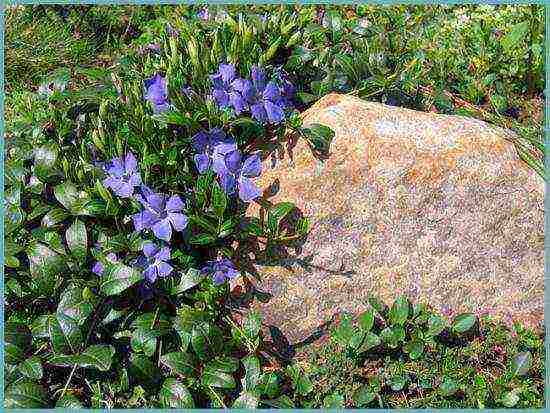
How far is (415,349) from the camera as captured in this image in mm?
3480

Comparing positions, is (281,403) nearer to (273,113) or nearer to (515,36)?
(273,113)

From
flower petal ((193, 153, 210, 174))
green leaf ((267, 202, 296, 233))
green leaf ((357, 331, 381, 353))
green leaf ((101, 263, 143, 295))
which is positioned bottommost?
green leaf ((357, 331, 381, 353))

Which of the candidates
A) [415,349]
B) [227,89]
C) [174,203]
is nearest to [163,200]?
[174,203]

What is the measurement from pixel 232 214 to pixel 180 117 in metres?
0.46

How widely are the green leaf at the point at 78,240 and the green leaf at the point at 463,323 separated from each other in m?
1.54

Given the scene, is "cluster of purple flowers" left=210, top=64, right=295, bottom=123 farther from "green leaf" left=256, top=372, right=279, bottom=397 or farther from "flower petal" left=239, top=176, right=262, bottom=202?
"green leaf" left=256, top=372, right=279, bottom=397

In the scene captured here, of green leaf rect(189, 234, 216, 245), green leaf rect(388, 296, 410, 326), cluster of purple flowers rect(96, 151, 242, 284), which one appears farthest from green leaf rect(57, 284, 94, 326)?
green leaf rect(388, 296, 410, 326)

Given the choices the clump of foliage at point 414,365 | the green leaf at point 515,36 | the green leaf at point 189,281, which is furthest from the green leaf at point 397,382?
the green leaf at point 515,36

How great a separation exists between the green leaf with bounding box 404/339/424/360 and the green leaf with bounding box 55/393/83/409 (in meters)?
1.29

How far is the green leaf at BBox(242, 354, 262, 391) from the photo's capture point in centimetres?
336

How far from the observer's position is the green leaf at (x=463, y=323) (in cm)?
361

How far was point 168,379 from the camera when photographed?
3.34m

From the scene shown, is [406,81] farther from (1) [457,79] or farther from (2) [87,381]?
(2) [87,381]

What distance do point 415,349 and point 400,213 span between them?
552 mm
